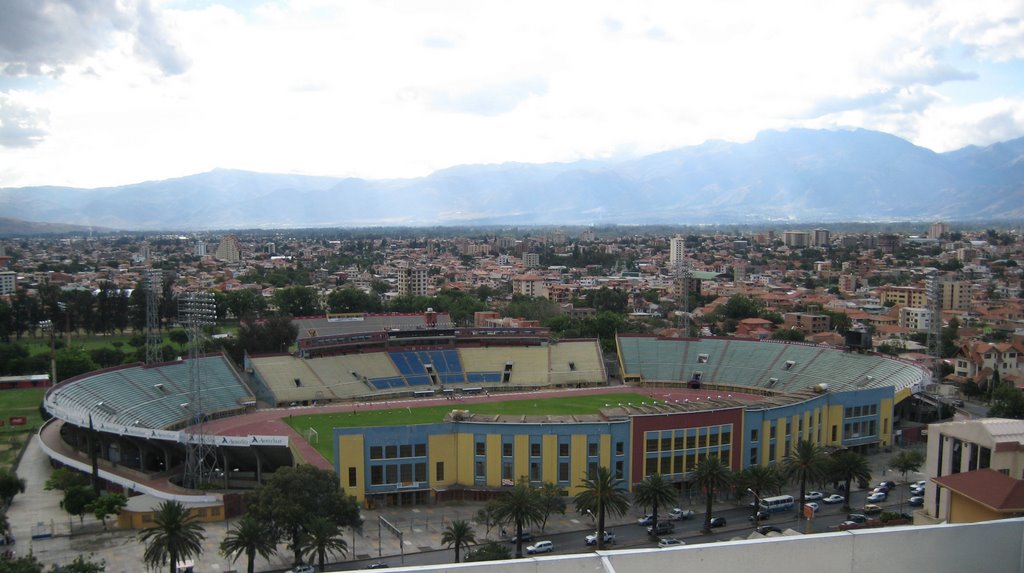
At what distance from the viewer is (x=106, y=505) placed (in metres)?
30.2

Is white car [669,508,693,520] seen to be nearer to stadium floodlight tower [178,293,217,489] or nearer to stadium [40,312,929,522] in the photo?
stadium [40,312,929,522]

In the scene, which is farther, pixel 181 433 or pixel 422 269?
pixel 422 269

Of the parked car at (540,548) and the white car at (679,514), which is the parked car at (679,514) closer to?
the white car at (679,514)

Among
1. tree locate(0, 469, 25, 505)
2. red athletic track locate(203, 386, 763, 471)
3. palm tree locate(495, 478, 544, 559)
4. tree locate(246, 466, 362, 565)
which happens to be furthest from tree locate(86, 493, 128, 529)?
palm tree locate(495, 478, 544, 559)

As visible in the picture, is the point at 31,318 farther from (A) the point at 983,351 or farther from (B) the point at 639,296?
(A) the point at 983,351

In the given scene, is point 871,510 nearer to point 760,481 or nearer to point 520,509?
point 760,481

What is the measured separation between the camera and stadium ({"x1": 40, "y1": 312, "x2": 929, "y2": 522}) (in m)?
34.0

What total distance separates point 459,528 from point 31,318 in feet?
216

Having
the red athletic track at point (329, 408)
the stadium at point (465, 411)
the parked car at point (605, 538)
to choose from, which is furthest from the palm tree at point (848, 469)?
the red athletic track at point (329, 408)

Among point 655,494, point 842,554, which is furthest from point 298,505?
point 842,554

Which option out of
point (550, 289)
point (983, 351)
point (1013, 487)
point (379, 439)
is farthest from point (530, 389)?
point (550, 289)

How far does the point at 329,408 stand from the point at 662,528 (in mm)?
26369

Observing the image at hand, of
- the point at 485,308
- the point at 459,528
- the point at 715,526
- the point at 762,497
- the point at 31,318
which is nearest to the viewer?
the point at 459,528

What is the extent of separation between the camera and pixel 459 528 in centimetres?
2602
